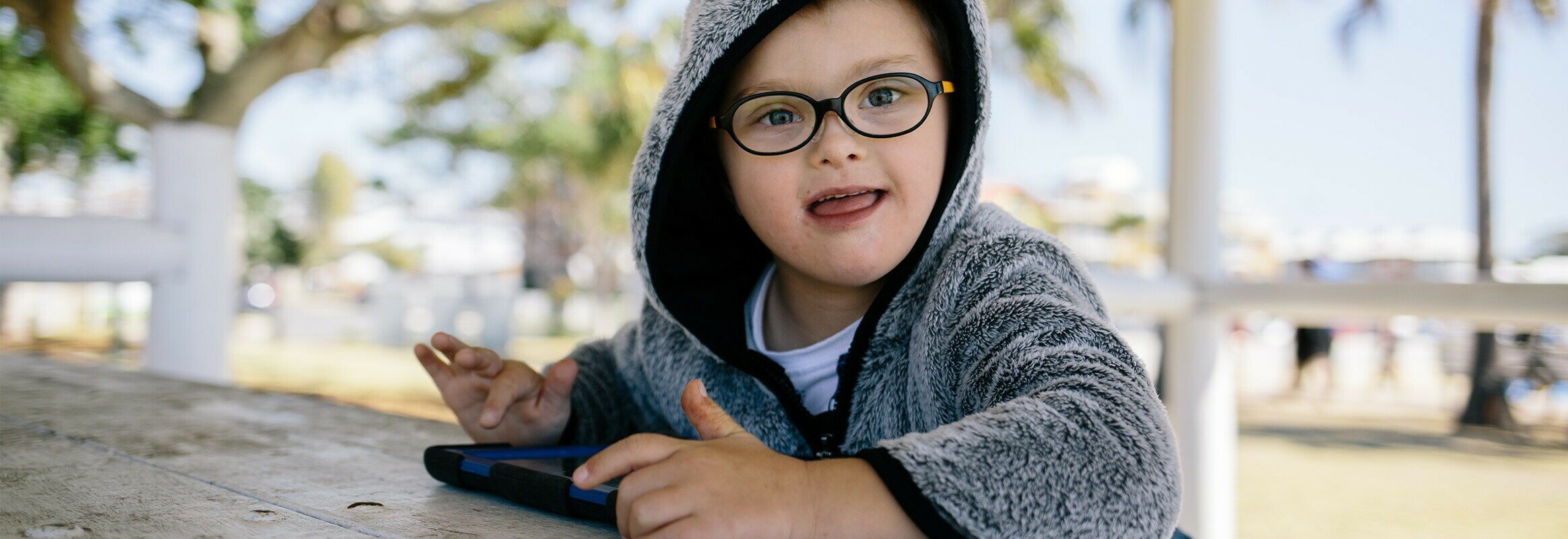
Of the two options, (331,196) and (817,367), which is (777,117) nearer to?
(817,367)

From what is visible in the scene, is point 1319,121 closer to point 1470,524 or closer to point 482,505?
point 1470,524

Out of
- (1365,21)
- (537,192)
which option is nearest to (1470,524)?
(1365,21)

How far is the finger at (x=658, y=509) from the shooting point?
60 centimetres

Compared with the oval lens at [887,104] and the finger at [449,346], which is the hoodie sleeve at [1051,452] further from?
the finger at [449,346]

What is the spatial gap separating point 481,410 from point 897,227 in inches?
20.4

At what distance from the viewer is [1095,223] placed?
16.5 metres

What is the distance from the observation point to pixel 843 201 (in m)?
1.02

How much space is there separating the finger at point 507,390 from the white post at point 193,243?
5.02 feet

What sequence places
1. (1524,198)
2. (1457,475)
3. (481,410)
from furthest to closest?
1. (1524,198)
2. (1457,475)
3. (481,410)

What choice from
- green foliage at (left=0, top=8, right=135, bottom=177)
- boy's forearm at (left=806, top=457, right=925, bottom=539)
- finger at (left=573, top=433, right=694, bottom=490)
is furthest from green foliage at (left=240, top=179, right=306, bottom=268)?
boy's forearm at (left=806, top=457, right=925, bottom=539)

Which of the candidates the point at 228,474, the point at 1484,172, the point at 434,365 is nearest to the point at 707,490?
the point at 228,474

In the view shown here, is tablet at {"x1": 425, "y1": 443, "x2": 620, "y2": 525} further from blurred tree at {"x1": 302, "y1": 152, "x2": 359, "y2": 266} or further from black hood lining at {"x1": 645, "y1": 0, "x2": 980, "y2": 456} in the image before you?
blurred tree at {"x1": 302, "y1": 152, "x2": 359, "y2": 266}

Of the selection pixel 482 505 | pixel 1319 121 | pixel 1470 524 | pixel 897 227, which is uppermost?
pixel 1319 121

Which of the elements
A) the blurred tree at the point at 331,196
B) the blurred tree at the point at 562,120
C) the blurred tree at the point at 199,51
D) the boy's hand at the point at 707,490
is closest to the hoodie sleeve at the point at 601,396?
the boy's hand at the point at 707,490
